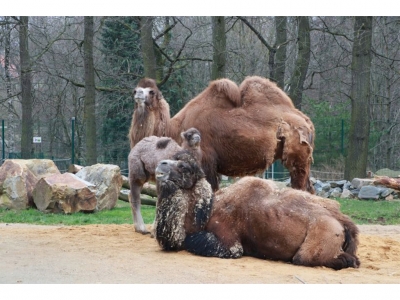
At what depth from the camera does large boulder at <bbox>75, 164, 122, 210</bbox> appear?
13180mm

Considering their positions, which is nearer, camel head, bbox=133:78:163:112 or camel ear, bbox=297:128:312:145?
camel ear, bbox=297:128:312:145

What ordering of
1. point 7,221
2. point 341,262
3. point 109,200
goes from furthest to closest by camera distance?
point 109,200
point 7,221
point 341,262

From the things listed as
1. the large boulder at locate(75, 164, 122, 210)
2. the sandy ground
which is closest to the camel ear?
the sandy ground

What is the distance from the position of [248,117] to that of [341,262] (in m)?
2.89

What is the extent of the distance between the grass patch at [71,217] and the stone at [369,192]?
6.53 meters

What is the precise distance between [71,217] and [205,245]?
646 centimetres

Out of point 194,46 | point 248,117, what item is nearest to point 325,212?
point 248,117

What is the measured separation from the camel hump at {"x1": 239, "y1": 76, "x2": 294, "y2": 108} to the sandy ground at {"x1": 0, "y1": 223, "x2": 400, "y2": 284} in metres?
2.34

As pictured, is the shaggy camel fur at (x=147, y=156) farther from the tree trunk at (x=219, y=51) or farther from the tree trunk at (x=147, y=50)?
the tree trunk at (x=147, y=50)

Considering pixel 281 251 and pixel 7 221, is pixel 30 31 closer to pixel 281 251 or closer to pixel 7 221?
pixel 7 221

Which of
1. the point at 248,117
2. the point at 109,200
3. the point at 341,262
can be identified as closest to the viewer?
the point at 341,262

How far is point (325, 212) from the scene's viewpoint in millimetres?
6004

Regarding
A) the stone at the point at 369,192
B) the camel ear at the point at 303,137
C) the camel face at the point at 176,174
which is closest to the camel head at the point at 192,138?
the camel face at the point at 176,174

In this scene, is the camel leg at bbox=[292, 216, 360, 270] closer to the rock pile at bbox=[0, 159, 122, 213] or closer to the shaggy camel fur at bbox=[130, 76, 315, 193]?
the shaggy camel fur at bbox=[130, 76, 315, 193]
